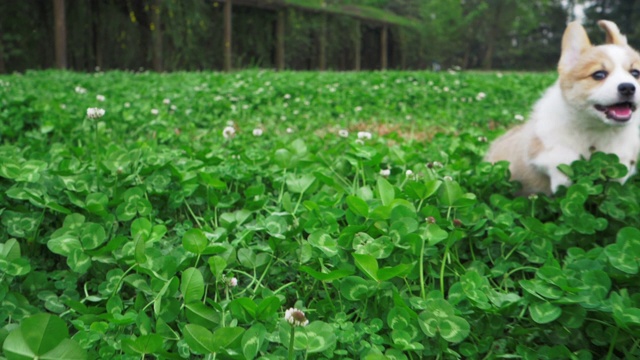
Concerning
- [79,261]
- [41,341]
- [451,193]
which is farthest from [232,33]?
[41,341]

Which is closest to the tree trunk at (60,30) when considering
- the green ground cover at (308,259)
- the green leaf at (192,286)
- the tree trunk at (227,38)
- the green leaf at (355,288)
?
the tree trunk at (227,38)

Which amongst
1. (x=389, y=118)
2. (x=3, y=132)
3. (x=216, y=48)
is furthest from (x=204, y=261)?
(x=216, y=48)

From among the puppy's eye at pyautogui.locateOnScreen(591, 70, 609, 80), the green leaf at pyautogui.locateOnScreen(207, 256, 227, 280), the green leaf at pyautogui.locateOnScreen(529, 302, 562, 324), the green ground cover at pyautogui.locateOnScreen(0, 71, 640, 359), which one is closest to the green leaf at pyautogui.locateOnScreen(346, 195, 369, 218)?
the green ground cover at pyautogui.locateOnScreen(0, 71, 640, 359)

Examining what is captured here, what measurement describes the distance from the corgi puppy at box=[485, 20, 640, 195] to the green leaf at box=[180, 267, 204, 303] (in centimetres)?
154

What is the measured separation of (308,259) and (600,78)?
1629mm

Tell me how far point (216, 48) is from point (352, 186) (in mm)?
13440

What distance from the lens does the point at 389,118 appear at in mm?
5676

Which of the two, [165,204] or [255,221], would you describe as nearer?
[255,221]

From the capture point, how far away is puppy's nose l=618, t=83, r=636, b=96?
7.55ft

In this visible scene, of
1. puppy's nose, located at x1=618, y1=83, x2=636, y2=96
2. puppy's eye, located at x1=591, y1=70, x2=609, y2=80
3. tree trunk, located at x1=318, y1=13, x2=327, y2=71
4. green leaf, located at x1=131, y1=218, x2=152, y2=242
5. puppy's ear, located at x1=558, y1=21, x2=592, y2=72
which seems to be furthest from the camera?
tree trunk, located at x1=318, y1=13, x2=327, y2=71

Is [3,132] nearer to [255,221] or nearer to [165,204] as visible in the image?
[165,204]

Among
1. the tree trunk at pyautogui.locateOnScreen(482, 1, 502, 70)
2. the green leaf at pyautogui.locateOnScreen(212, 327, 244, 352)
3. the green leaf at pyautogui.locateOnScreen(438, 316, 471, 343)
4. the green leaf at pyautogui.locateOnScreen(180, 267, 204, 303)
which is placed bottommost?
the green leaf at pyautogui.locateOnScreen(438, 316, 471, 343)

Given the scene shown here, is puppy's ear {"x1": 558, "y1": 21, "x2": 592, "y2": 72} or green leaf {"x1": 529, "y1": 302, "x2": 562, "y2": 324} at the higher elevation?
puppy's ear {"x1": 558, "y1": 21, "x2": 592, "y2": 72}

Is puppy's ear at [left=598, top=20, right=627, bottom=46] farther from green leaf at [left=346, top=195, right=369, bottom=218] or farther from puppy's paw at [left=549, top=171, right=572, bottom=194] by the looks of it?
green leaf at [left=346, top=195, right=369, bottom=218]
